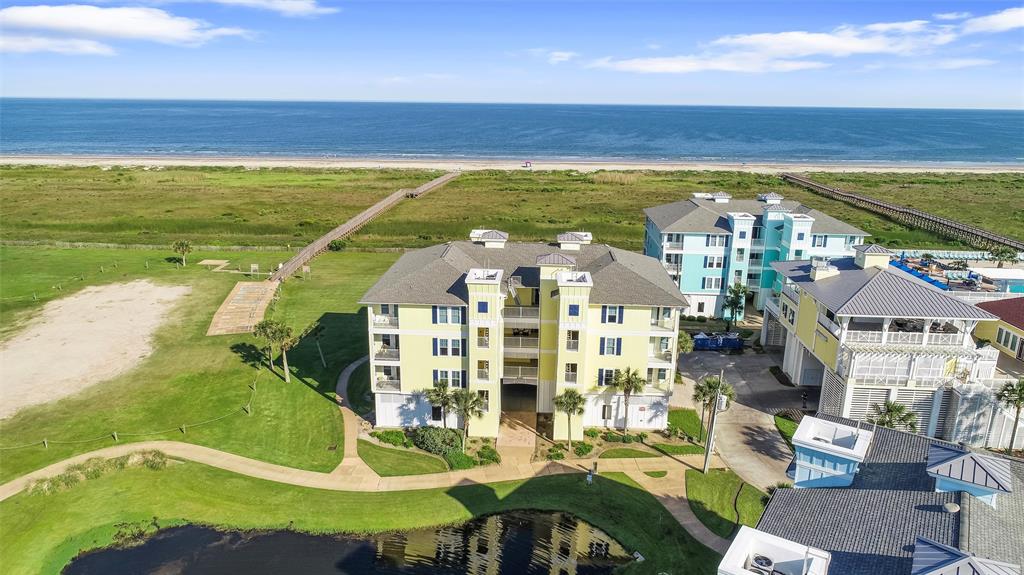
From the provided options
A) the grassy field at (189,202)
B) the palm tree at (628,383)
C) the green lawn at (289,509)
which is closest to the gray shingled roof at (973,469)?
the green lawn at (289,509)

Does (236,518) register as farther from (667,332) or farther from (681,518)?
(667,332)

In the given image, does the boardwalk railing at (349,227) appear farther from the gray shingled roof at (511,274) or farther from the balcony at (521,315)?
the balcony at (521,315)

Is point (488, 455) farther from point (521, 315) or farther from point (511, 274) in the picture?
point (511, 274)

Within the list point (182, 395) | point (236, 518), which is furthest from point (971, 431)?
point (182, 395)

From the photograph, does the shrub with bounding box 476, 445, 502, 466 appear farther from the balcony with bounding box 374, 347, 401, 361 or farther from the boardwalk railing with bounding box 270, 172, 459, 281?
the boardwalk railing with bounding box 270, 172, 459, 281

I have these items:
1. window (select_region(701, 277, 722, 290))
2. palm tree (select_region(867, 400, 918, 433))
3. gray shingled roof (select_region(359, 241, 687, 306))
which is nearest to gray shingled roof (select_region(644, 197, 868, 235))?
window (select_region(701, 277, 722, 290))

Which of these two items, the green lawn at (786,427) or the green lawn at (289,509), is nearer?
the green lawn at (289,509)
